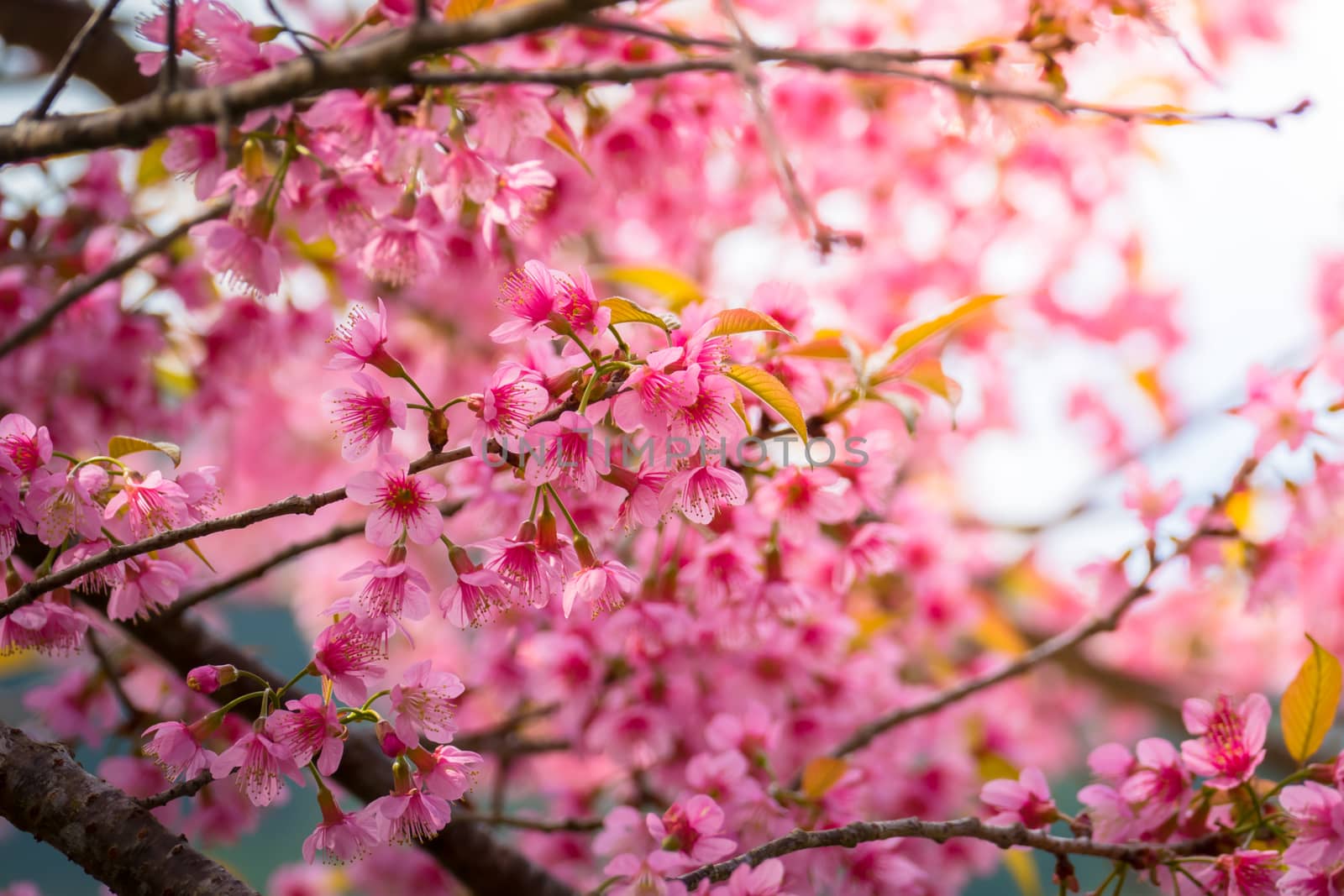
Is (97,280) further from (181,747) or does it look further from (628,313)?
(628,313)

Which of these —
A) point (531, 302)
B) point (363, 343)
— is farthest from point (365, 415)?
point (531, 302)

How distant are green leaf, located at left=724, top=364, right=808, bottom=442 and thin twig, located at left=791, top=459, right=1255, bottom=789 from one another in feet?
2.31

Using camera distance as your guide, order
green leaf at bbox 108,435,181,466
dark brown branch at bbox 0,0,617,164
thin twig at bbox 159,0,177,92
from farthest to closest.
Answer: green leaf at bbox 108,435,181,466 < thin twig at bbox 159,0,177,92 < dark brown branch at bbox 0,0,617,164

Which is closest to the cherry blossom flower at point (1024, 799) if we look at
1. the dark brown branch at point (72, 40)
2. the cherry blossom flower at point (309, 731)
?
the cherry blossom flower at point (309, 731)

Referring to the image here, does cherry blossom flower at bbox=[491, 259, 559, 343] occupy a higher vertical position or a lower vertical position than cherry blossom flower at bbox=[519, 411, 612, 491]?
higher

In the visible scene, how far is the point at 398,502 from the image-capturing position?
87cm

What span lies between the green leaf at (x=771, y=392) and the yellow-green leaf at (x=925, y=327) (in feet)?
1.01

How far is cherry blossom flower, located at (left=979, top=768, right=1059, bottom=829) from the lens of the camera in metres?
1.08

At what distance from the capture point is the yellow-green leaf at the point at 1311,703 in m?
1.02

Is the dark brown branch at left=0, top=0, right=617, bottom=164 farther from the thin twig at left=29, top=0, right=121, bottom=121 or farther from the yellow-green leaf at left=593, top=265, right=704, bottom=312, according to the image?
the yellow-green leaf at left=593, top=265, right=704, bottom=312

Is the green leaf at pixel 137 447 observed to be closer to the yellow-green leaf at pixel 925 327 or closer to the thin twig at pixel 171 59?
the thin twig at pixel 171 59

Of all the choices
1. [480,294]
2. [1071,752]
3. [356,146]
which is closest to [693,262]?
[480,294]

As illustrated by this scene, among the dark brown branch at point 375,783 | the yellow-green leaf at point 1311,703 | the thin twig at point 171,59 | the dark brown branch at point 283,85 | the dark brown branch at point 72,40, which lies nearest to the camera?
the dark brown branch at point 283,85

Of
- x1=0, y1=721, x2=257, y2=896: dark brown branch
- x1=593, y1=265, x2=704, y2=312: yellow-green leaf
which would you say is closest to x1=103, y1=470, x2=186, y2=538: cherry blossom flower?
x1=0, y1=721, x2=257, y2=896: dark brown branch
